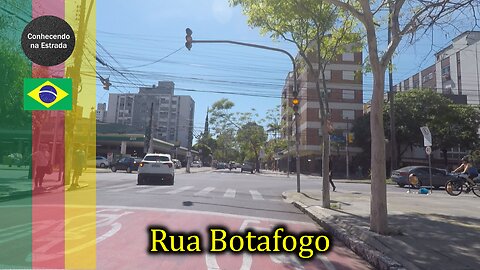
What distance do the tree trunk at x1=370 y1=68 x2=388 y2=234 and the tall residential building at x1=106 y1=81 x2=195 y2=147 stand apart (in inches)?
3699

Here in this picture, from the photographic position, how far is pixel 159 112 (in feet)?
380

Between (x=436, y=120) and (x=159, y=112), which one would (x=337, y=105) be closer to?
(x=436, y=120)

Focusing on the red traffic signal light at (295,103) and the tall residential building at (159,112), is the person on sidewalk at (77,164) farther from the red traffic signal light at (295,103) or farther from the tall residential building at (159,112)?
the tall residential building at (159,112)

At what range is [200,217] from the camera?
31.4 ft

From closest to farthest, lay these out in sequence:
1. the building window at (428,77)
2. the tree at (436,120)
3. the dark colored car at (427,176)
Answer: the dark colored car at (427,176)
the tree at (436,120)
the building window at (428,77)

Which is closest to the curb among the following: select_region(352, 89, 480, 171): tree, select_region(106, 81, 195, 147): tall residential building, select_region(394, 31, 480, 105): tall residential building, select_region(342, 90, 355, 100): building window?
select_region(352, 89, 480, 171): tree

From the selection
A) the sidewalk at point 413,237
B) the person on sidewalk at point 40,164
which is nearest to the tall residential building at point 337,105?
the person on sidewalk at point 40,164

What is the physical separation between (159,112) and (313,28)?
105 meters

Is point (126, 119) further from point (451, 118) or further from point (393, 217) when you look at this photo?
point (393, 217)

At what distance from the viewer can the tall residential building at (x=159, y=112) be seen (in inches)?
4139

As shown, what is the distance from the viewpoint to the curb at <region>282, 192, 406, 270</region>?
5696mm

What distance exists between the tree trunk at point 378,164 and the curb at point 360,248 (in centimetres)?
66

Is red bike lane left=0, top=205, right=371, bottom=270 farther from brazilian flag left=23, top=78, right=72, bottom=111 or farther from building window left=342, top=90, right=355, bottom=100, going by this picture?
building window left=342, top=90, right=355, bottom=100

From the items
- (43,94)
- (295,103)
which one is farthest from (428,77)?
(43,94)
